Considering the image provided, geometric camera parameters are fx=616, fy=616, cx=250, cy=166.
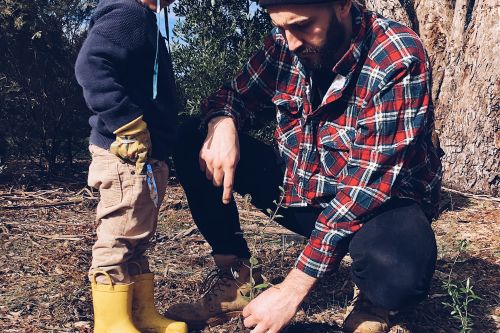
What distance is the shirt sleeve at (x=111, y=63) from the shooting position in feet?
9.43

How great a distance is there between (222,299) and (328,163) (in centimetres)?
93

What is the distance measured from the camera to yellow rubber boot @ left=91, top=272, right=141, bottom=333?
298 centimetres

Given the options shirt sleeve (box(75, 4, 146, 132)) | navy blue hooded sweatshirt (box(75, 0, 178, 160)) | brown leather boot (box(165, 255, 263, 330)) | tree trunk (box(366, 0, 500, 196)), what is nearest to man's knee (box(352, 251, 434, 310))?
brown leather boot (box(165, 255, 263, 330))

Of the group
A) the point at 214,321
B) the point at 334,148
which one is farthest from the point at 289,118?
the point at 214,321

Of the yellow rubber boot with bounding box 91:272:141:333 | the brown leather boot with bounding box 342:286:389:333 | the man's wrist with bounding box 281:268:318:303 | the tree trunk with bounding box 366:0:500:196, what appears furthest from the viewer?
the tree trunk with bounding box 366:0:500:196

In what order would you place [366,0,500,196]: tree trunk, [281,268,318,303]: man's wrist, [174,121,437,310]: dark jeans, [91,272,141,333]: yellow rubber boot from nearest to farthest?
[281,268,318,303]: man's wrist, [174,121,437,310]: dark jeans, [91,272,141,333]: yellow rubber boot, [366,0,500,196]: tree trunk

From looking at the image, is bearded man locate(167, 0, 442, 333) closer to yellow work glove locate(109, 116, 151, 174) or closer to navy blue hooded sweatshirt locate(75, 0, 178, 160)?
navy blue hooded sweatshirt locate(75, 0, 178, 160)

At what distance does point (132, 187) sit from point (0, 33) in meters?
3.80

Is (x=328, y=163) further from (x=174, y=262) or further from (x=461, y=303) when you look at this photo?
(x=174, y=262)

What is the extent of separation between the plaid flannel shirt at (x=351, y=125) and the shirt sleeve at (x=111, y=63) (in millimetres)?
653

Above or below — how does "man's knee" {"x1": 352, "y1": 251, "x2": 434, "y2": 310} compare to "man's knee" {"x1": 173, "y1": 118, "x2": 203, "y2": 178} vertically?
below

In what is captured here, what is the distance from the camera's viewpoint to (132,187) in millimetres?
3000

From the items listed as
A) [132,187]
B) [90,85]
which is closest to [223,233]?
[132,187]

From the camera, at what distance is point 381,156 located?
2.82 metres
